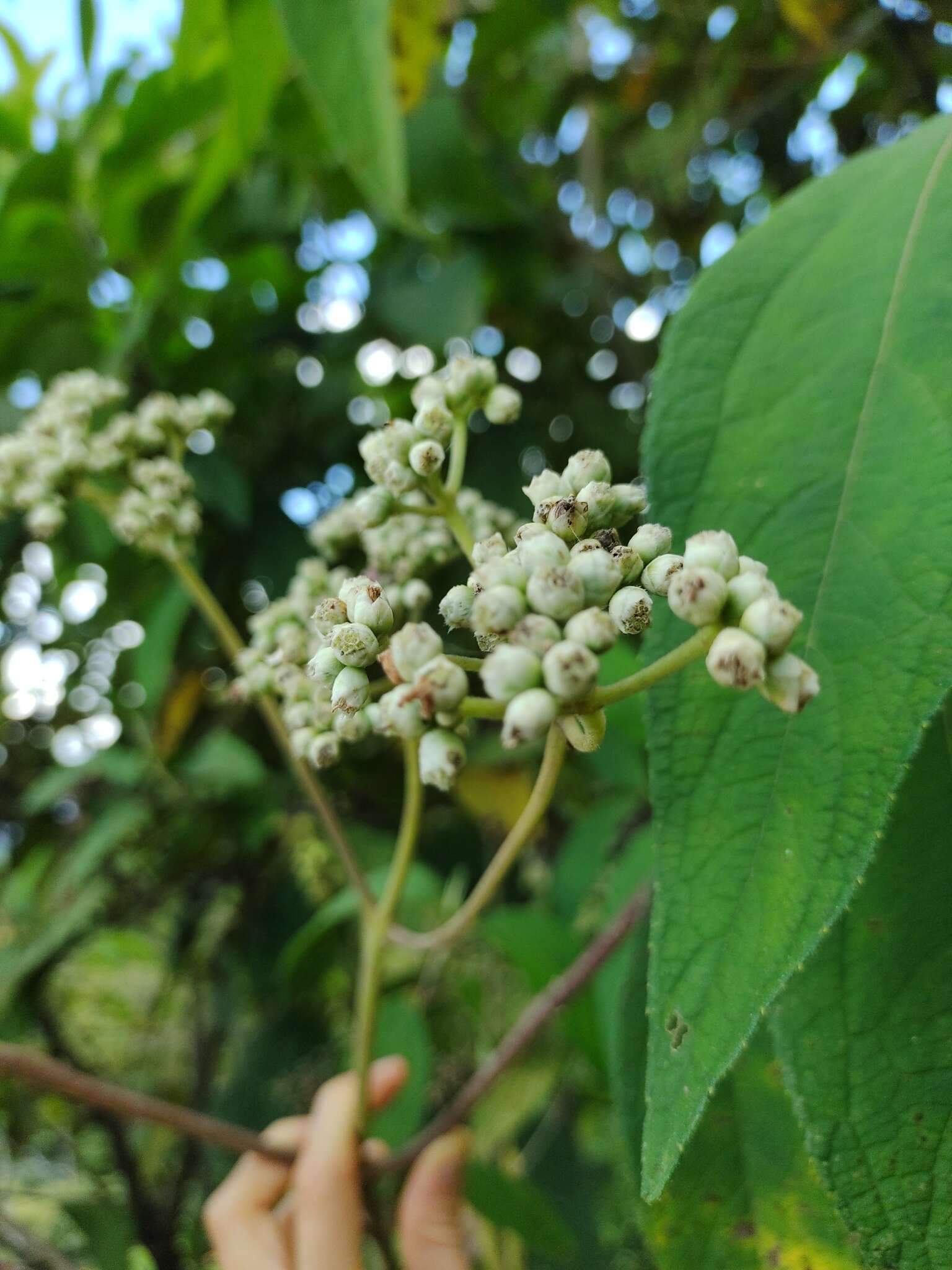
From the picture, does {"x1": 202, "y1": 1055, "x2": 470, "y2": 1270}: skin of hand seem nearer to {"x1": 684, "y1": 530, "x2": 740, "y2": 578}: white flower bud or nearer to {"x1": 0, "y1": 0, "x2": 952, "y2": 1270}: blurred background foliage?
{"x1": 0, "y1": 0, "x2": 952, "y2": 1270}: blurred background foliage

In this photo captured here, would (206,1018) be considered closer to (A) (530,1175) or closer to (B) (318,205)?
(A) (530,1175)

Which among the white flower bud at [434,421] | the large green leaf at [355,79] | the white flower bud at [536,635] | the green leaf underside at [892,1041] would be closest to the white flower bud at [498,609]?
the white flower bud at [536,635]

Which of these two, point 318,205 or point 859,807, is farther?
point 318,205

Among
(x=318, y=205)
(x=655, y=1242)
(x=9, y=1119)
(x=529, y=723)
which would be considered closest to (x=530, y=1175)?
(x=9, y=1119)

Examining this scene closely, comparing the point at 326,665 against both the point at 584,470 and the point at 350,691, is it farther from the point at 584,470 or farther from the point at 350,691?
the point at 584,470

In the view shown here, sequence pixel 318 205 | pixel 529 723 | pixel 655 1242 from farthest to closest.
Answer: pixel 318 205 → pixel 655 1242 → pixel 529 723

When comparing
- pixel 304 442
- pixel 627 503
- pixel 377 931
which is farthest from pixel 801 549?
pixel 304 442
